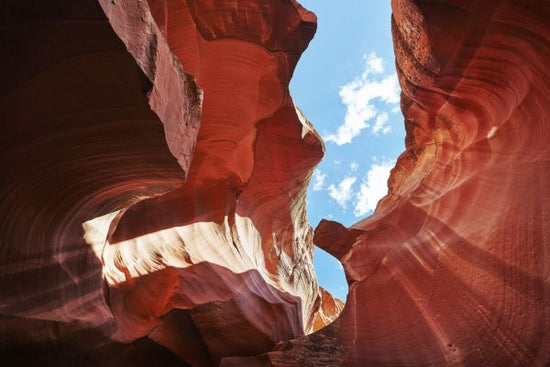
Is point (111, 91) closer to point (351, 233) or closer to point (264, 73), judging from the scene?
point (264, 73)

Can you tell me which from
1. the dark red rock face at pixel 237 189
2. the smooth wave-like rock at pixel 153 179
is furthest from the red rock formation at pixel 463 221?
the smooth wave-like rock at pixel 153 179

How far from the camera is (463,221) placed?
5715 millimetres

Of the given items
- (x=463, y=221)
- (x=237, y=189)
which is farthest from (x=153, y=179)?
(x=237, y=189)

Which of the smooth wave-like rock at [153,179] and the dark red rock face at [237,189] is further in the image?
the dark red rock face at [237,189]

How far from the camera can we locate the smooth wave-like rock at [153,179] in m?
3.31

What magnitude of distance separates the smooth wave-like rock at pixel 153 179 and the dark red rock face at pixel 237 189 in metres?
0.02

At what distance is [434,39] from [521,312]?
3672mm

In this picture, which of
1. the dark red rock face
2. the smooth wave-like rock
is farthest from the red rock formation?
the smooth wave-like rock

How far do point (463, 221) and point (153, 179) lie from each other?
13.8 feet

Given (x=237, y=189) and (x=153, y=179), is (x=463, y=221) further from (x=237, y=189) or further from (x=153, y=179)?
(x=237, y=189)

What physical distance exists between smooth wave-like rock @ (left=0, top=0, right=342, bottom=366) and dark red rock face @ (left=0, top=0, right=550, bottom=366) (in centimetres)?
2

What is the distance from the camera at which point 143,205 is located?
8.48m

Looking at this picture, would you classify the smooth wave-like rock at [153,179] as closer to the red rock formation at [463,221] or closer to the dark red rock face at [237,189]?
the dark red rock face at [237,189]

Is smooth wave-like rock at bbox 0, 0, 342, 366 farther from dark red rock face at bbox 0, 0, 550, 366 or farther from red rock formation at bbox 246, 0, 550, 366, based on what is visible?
red rock formation at bbox 246, 0, 550, 366
